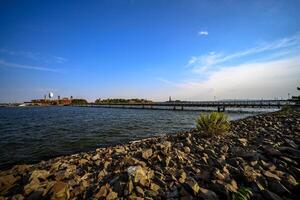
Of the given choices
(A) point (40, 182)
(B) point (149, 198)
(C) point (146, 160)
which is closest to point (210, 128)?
(C) point (146, 160)

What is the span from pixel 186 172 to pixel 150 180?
108 centimetres

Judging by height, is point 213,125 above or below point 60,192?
above

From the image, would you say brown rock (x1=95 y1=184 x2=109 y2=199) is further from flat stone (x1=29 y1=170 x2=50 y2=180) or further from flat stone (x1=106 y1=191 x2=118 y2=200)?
flat stone (x1=29 y1=170 x2=50 y2=180)

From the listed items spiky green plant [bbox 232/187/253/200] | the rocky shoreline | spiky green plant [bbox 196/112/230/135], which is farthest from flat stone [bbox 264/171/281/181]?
spiky green plant [bbox 196/112/230/135]

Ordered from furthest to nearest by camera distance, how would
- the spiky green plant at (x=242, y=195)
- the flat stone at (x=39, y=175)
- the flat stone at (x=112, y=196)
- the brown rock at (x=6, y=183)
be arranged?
the flat stone at (x=39, y=175) < the brown rock at (x=6, y=183) < the flat stone at (x=112, y=196) < the spiky green plant at (x=242, y=195)

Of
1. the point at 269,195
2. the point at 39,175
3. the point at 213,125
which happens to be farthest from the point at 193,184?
the point at 213,125

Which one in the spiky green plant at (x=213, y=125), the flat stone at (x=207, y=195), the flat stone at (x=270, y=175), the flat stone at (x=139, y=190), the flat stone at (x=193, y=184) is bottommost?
the flat stone at (x=139, y=190)

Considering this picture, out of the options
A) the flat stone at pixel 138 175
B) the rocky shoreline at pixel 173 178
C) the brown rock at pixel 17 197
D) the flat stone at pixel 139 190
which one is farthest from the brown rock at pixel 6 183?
the flat stone at pixel 139 190

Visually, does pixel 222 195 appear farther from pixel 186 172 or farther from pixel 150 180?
pixel 150 180

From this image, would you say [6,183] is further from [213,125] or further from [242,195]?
[213,125]

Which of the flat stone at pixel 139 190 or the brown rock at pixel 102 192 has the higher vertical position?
Result: the flat stone at pixel 139 190

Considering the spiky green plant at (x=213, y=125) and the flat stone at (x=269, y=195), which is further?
the spiky green plant at (x=213, y=125)

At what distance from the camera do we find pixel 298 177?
429cm

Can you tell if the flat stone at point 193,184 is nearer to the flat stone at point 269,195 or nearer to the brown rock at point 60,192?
the flat stone at point 269,195
